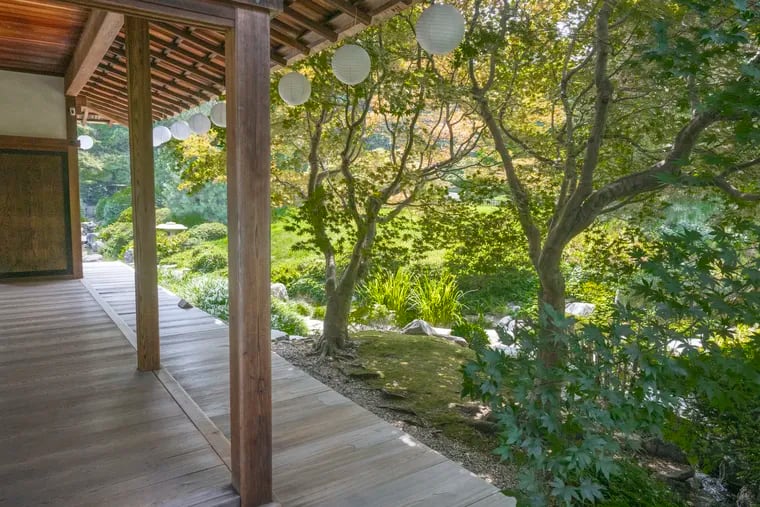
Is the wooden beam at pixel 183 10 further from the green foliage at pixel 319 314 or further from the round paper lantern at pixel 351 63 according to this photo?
the green foliage at pixel 319 314

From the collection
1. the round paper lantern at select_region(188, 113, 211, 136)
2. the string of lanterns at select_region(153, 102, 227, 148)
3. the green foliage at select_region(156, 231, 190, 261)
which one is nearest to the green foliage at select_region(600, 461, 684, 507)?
the string of lanterns at select_region(153, 102, 227, 148)

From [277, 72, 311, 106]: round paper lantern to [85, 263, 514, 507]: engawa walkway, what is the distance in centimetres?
198

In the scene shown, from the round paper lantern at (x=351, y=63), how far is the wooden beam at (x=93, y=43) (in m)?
1.29

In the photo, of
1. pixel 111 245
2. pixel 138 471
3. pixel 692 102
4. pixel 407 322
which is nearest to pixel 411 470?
pixel 138 471

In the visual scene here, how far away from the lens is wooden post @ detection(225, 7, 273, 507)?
1.86m

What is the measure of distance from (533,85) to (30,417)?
4443mm

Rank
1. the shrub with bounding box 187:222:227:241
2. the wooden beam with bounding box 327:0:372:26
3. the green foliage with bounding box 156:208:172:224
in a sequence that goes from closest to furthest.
Answer: the wooden beam with bounding box 327:0:372:26 → the shrub with bounding box 187:222:227:241 → the green foliage with bounding box 156:208:172:224

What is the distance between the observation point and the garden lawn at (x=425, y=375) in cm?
391

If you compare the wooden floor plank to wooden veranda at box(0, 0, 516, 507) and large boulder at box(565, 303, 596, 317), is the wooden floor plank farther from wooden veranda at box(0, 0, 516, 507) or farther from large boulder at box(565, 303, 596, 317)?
large boulder at box(565, 303, 596, 317)

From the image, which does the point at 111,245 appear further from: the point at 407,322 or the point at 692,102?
the point at 692,102

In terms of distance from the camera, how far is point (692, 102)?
9.95 feet

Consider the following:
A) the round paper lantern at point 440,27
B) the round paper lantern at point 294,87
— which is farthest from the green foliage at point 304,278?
the round paper lantern at point 440,27

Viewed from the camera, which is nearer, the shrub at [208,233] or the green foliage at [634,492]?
the green foliage at [634,492]

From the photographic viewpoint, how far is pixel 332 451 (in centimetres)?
259
